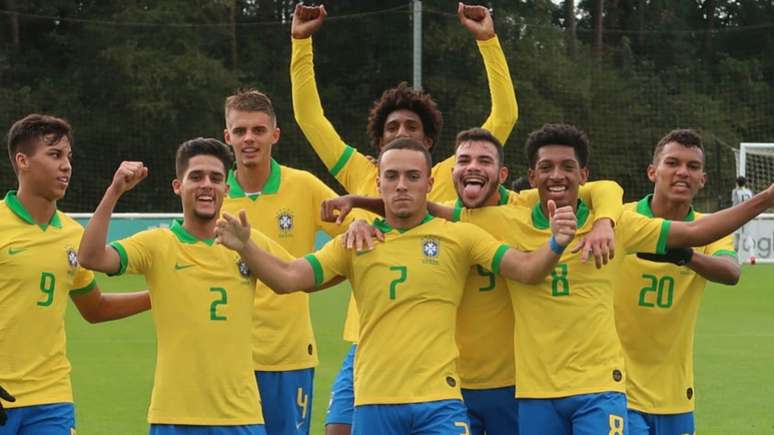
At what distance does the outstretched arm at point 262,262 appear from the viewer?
5758mm

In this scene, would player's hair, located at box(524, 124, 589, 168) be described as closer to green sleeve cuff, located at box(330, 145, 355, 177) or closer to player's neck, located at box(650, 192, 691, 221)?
player's neck, located at box(650, 192, 691, 221)

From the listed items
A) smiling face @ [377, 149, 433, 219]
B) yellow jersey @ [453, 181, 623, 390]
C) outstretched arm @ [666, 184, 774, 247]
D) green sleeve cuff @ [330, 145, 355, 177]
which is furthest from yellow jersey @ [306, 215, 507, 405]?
green sleeve cuff @ [330, 145, 355, 177]

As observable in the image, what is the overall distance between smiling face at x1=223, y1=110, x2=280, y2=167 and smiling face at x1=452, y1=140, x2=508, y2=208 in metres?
1.29

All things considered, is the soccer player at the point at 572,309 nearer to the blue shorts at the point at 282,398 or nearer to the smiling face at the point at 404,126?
the smiling face at the point at 404,126

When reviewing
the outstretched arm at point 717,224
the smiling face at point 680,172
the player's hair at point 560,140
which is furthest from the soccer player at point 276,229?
the outstretched arm at point 717,224

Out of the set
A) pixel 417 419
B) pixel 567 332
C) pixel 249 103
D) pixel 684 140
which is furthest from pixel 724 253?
pixel 249 103

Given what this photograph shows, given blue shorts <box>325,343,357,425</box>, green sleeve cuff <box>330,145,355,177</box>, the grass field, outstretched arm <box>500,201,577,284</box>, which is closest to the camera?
outstretched arm <box>500,201,577,284</box>

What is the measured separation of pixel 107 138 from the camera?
34938 mm

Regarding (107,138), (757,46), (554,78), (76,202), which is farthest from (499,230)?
(757,46)

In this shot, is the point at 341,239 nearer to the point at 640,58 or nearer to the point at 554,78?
the point at 554,78

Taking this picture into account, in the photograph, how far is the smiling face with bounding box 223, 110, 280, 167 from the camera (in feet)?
23.5

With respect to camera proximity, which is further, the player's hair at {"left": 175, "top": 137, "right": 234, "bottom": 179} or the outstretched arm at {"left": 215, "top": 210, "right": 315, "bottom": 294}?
the player's hair at {"left": 175, "top": 137, "right": 234, "bottom": 179}

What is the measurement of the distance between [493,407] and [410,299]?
849mm

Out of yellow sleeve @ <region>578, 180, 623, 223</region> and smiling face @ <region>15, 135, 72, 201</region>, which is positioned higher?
smiling face @ <region>15, 135, 72, 201</region>
